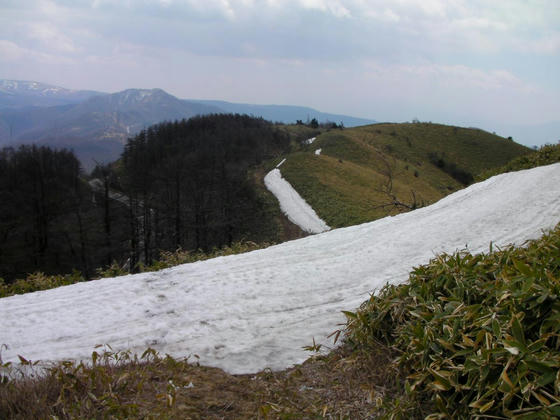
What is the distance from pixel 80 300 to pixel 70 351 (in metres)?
1.80

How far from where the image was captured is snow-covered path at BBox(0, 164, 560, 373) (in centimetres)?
516

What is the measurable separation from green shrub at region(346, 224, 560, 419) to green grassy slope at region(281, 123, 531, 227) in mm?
8297

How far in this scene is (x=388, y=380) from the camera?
11.9 feet

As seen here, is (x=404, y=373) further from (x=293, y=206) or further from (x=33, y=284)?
(x=293, y=206)

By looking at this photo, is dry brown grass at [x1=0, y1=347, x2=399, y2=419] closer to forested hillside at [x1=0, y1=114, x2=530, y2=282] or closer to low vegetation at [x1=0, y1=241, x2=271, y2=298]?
low vegetation at [x1=0, y1=241, x2=271, y2=298]

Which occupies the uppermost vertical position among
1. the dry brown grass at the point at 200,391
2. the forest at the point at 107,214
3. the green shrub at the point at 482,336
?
the green shrub at the point at 482,336

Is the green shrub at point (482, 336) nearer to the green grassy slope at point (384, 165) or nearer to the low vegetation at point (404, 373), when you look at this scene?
the low vegetation at point (404, 373)

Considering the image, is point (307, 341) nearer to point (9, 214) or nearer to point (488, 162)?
point (9, 214)

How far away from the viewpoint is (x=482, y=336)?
9.71 ft

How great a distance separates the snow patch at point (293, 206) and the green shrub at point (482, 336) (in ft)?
74.1

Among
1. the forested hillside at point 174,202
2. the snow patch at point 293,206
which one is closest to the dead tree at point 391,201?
the forested hillside at point 174,202

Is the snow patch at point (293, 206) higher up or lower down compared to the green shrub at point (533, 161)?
lower down

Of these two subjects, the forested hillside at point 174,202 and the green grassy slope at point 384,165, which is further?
the forested hillside at point 174,202

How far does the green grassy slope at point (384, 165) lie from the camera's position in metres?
31.9
